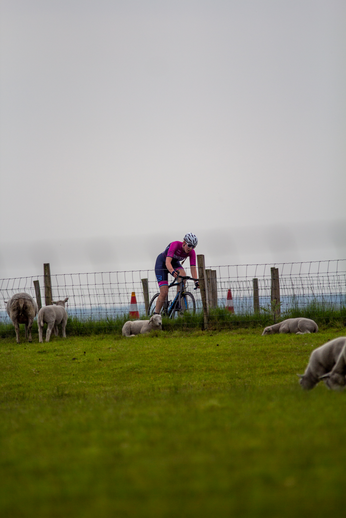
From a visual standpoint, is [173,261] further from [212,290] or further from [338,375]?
[338,375]

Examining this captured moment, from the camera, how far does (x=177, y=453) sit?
291 cm

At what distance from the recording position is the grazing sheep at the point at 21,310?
518 inches

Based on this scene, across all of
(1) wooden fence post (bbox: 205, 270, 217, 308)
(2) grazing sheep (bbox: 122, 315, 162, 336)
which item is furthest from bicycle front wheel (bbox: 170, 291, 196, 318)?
(2) grazing sheep (bbox: 122, 315, 162, 336)

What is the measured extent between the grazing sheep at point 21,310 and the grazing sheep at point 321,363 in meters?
9.01

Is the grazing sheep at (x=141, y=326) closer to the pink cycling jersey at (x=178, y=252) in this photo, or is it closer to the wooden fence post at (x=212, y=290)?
the pink cycling jersey at (x=178, y=252)

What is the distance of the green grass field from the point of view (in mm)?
2191

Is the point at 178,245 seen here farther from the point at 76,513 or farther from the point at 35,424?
the point at 76,513

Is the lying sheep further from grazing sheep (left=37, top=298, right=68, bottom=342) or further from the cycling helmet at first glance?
grazing sheep (left=37, top=298, right=68, bottom=342)

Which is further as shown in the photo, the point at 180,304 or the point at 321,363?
the point at 180,304

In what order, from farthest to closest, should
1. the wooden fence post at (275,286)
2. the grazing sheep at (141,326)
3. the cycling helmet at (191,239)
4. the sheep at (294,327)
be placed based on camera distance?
the wooden fence post at (275,286) → the cycling helmet at (191,239) → the grazing sheep at (141,326) → the sheep at (294,327)

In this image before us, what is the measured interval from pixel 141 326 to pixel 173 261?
191 centimetres

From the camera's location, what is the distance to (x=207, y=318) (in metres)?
13.2

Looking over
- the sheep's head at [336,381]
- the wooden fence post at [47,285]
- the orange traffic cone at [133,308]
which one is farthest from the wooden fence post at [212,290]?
the sheep's head at [336,381]

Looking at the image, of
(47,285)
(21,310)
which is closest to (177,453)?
(21,310)
